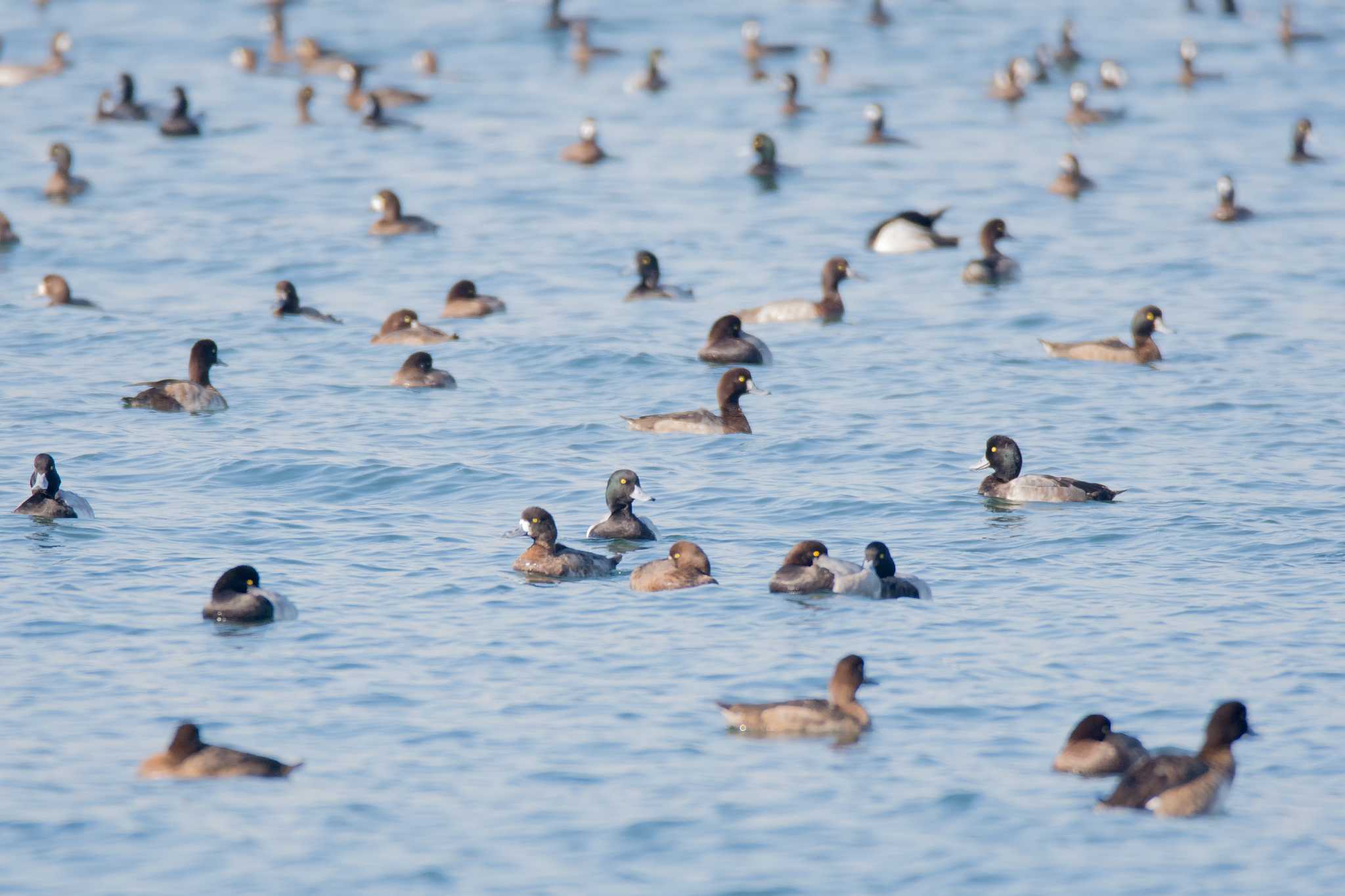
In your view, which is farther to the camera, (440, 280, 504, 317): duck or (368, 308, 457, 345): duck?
(440, 280, 504, 317): duck

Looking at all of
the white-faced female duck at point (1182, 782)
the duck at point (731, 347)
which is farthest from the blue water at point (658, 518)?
the duck at point (731, 347)

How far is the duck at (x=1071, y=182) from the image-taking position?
4128 cm

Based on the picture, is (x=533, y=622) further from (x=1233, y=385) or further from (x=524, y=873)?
(x=1233, y=385)

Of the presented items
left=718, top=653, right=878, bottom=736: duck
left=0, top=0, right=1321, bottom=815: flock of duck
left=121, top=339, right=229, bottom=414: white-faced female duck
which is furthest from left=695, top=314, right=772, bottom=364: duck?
left=718, top=653, right=878, bottom=736: duck

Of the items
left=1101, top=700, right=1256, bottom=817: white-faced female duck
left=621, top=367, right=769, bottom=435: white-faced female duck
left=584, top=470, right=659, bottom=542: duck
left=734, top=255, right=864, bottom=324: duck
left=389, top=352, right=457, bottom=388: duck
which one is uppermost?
left=734, top=255, right=864, bottom=324: duck

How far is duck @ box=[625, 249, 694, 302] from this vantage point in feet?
106

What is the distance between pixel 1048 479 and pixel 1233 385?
6889mm

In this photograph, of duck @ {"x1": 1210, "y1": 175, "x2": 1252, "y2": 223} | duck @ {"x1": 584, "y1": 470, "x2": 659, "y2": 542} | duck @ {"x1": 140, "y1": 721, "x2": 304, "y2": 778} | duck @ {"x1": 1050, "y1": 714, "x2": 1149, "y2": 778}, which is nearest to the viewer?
duck @ {"x1": 140, "y1": 721, "x2": 304, "y2": 778}

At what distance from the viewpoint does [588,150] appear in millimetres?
44625

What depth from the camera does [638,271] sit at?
3297 centimetres

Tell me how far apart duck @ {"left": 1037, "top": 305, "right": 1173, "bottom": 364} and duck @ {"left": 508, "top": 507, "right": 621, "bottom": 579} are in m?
12.4

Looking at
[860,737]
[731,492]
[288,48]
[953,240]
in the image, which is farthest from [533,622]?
[288,48]

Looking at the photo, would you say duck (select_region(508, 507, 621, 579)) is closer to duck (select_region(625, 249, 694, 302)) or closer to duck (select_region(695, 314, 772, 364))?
duck (select_region(695, 314, 772, 364))

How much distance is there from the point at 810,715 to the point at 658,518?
6.72m
